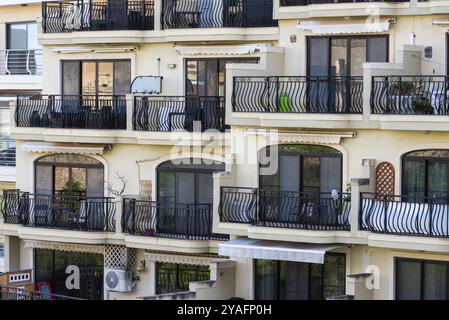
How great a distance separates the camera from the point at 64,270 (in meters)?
53.2

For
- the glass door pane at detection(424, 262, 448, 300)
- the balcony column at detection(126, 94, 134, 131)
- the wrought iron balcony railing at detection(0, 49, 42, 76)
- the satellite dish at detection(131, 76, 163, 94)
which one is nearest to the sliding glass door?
the glass door pane at detection(424, 262, 448, 300)

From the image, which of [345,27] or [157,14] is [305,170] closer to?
[345,27]

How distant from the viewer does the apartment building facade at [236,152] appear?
45688 millimetres

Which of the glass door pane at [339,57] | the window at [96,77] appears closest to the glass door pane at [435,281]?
the glass door pane at [339,57]

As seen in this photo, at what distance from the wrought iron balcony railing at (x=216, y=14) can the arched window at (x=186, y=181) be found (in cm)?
374

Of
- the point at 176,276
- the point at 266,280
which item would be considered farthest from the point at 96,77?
the point at 266,280

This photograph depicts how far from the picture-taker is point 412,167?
151 feet

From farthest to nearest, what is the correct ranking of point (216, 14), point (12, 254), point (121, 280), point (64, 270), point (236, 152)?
point (12, 254) → point (64, 270) → point (121, 280) → point (216, 14) → point (236, 152)

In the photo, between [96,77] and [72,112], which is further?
[96,77]

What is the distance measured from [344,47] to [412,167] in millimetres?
3735

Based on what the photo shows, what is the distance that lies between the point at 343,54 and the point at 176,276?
805 cm

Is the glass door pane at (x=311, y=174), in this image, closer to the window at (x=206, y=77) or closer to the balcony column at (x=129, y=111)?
the window at (x=206, y=77)
